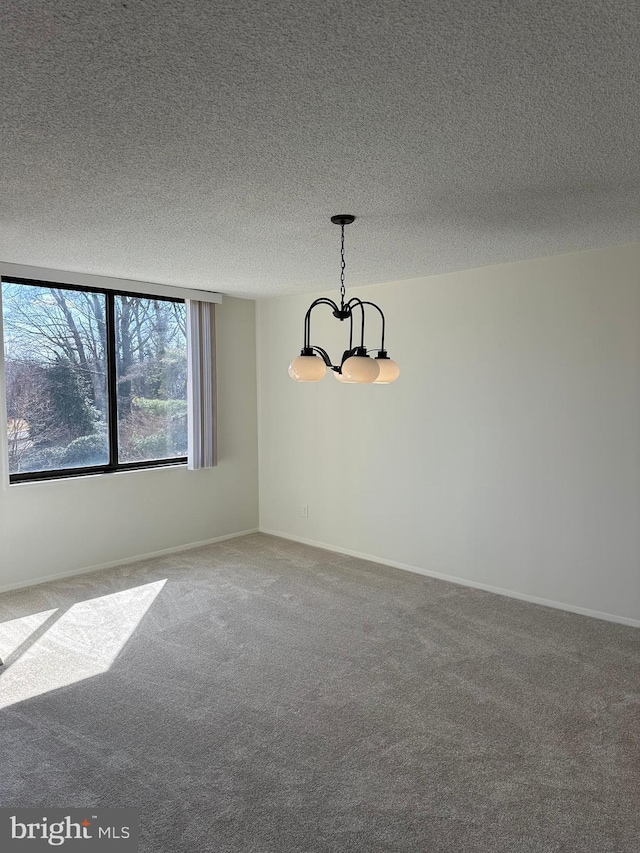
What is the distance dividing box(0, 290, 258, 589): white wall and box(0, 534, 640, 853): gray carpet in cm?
41

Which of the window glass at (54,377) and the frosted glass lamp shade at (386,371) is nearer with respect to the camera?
the frosted glass lamp shade at (386,371)

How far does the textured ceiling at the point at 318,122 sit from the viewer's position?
151 centimetres

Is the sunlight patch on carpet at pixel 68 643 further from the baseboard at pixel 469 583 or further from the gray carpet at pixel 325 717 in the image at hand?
the baseboard at pixel 469 583

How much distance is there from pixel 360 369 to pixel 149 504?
318 centimetres

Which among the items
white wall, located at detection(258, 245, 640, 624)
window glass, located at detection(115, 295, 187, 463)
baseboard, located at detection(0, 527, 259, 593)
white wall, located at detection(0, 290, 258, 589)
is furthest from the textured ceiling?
baseboard, located at detection(0, 527, 259, 593)

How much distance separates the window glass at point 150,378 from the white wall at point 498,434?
1139 millimetres

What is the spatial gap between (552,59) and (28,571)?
15.8 ft

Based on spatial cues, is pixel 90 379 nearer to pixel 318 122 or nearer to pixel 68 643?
pixel 68 643

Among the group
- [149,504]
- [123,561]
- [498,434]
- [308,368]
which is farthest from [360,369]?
[123,561]

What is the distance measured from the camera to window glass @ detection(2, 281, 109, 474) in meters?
4.76

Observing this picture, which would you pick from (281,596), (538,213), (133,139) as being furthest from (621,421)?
(133,139)

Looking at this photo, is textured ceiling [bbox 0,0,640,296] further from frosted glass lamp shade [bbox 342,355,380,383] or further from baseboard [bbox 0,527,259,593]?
baseboard [bbox 0,527,259,593]

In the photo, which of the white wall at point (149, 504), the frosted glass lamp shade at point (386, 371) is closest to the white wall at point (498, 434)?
the white wall at point (149, 504)

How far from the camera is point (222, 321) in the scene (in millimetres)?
6098
